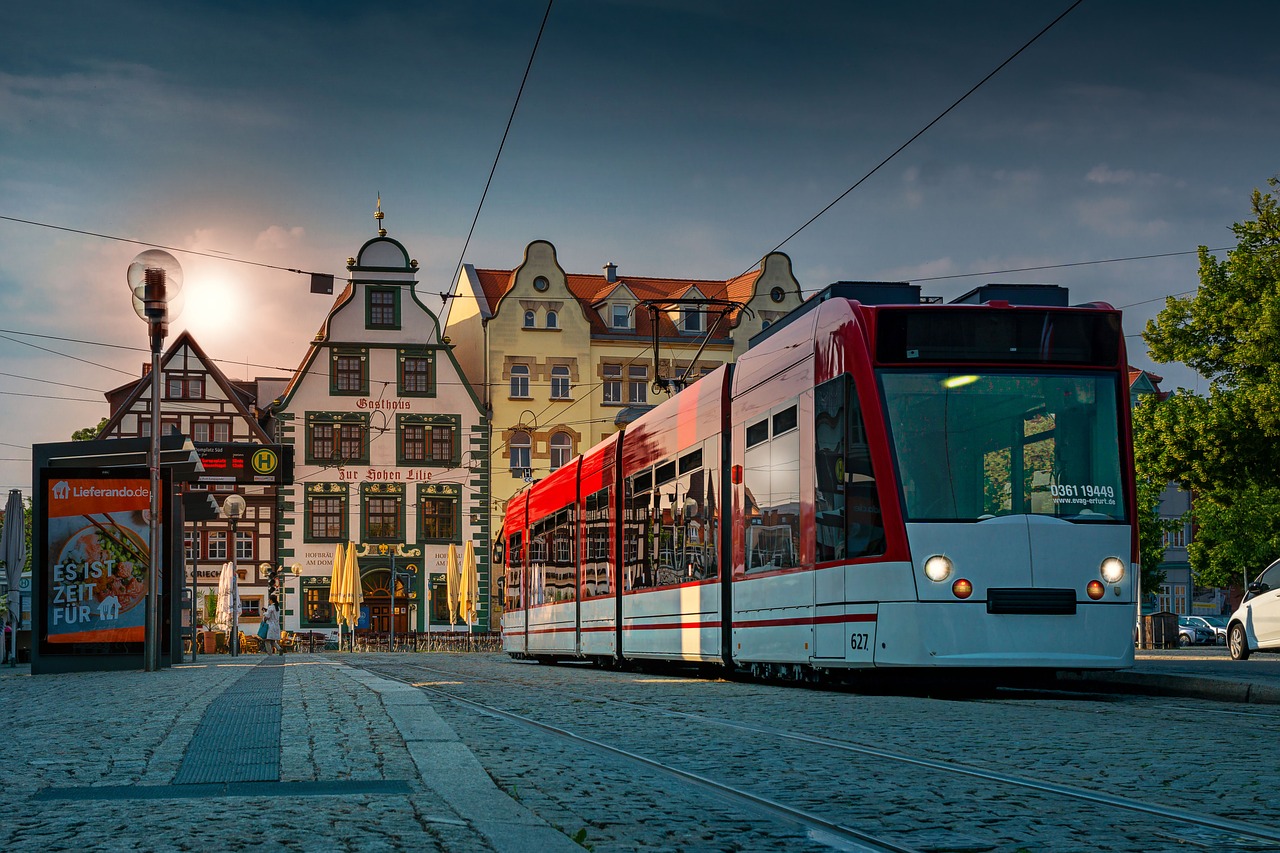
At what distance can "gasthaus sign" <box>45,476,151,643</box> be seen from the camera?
21.7 meters

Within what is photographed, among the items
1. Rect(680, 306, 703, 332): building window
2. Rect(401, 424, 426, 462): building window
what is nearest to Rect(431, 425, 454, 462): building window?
Rect(401, 424, 426, 462): building window

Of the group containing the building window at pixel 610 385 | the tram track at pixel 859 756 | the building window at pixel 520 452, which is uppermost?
the building window at pixel 610 385

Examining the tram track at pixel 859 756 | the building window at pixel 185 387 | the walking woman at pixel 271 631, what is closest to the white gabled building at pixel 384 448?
the building window at pixel 185 387

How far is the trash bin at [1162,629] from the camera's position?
34.6 meters

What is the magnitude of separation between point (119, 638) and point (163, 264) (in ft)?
17.2

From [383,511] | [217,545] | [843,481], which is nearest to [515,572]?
[843,481]

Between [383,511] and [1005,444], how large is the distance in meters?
48.2

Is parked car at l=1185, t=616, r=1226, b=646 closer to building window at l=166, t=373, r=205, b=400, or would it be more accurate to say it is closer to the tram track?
building window at l=166, t=373, r=205, b=400

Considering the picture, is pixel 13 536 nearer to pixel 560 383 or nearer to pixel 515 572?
pixel 515 572

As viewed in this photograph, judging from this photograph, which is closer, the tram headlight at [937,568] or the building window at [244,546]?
the tram headlight at [937,568]

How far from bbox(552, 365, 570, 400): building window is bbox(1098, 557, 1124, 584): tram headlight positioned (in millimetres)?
48720

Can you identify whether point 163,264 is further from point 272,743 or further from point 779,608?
point 272,743

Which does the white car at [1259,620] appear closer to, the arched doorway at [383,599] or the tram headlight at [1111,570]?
the tram headlight at [1111,570]

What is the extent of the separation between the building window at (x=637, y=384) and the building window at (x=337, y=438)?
399 inches
